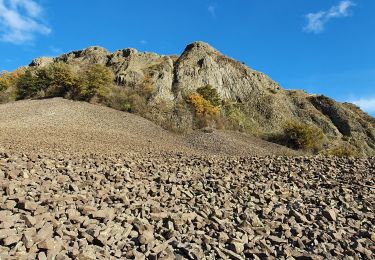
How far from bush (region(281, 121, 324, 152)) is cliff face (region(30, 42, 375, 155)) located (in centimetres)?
634

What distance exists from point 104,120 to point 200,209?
18968 millimetres

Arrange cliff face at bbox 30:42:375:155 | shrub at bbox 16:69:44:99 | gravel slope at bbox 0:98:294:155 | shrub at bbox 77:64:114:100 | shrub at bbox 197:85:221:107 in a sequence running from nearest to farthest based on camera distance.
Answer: gravel slope at bbox 0:98:294:155, shrub at bbox 77:64:114:100, shrub at bbox 16:69:44:99, shrub at bbox 197:85:221:107, cliff face at bbox 30:42:375:155

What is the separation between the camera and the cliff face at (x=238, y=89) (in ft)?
128

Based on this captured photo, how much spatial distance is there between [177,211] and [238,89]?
127ft

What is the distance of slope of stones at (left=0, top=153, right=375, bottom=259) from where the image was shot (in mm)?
5773

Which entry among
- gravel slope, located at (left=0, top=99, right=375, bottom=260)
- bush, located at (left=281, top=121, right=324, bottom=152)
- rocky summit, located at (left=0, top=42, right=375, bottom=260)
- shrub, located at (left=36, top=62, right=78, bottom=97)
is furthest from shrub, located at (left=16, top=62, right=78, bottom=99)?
gravel slope, located at (left=0, top=99, right=375, bottom=260)

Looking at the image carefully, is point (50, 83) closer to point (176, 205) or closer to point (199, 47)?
point (199, 47)

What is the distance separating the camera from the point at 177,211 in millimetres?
7301

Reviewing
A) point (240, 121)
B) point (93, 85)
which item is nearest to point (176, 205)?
point (93, 85)

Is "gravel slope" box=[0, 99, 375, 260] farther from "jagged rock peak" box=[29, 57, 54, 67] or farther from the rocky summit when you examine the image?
"jagged rock peak" box=[29, 57, 54, 67]

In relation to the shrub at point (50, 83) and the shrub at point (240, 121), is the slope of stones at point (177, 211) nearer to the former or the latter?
the shrub at point (240, 121)

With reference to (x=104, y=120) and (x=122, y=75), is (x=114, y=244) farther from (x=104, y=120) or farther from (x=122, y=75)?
(x=122, y=75)

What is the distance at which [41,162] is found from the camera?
31.3ft

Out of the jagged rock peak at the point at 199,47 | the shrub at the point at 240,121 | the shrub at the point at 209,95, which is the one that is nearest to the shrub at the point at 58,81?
→ the shrub at the point at 209,95
